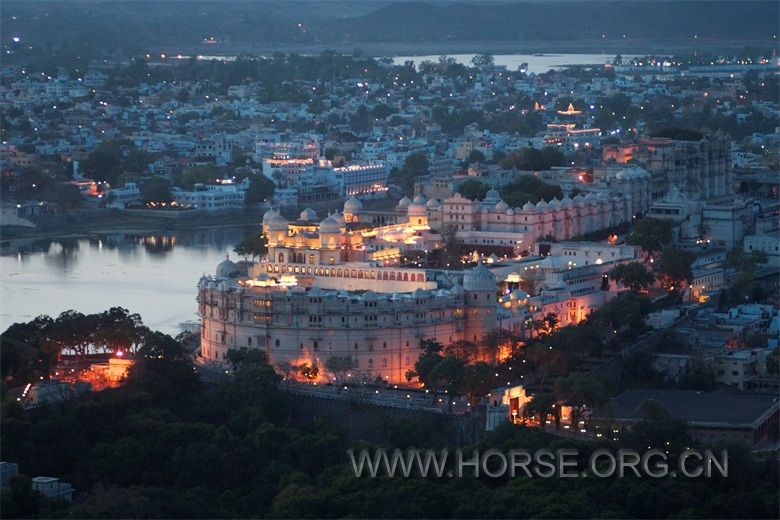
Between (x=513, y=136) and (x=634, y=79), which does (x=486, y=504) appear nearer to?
(x=513, y=136)

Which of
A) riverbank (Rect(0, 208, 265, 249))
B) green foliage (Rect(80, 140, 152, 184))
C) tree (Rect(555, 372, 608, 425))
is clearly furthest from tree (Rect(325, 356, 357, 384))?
green foliage (Rect(80, 140, 152, 184))

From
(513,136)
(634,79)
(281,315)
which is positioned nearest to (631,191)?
(281,315)

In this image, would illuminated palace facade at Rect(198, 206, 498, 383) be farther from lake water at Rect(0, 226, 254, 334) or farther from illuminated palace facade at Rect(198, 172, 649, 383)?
lake water at Rect(0, 226, 254, 334)

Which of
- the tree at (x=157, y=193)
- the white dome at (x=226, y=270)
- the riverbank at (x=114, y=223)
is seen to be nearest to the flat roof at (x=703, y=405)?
the white dome at (x=226, y=270)

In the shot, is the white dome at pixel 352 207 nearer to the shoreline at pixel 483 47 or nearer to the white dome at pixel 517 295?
the white dome at pixel 517 295

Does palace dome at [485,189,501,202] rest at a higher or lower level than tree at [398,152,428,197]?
higher

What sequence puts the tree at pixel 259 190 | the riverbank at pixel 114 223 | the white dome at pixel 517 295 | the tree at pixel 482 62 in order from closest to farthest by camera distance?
the white dome at pixel 517 295 → the riverbank at pixel 114 223 → the tree at pixel 259 190 → the tree at pixel 482 62
